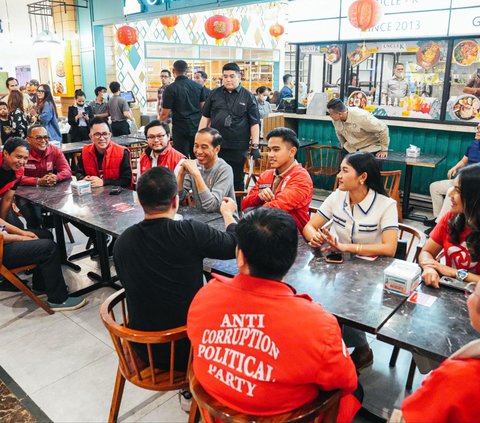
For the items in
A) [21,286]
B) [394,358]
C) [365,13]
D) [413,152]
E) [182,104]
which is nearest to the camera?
[394,358]

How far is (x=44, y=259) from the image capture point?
3.17 metres

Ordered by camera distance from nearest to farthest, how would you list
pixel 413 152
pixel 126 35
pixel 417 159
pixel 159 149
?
pixel 159 149
pixel 417 159
pixel 413 152
pixel 126 35

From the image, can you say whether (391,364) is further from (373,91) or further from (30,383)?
(373,91)

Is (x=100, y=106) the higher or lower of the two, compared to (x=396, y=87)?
lower

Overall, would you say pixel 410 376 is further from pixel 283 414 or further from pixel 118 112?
pixel 118 112

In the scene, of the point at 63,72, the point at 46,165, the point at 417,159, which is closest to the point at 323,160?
the point at 417,159

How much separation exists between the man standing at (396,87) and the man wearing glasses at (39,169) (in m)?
4.26

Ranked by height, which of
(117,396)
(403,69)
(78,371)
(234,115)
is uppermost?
(403,69)

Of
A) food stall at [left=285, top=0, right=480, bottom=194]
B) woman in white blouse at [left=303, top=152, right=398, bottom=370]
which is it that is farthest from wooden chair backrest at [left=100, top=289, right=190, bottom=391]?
food stall at [left=285, top=0, right=480, bottom=194]

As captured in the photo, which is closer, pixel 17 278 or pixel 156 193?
pixel 156 193

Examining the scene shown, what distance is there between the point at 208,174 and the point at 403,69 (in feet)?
12.8

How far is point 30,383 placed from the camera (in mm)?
2518

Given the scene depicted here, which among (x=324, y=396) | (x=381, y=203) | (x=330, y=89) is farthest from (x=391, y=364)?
(x=330, y=89)

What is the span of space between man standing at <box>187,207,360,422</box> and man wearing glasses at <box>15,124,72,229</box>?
10.2ft
